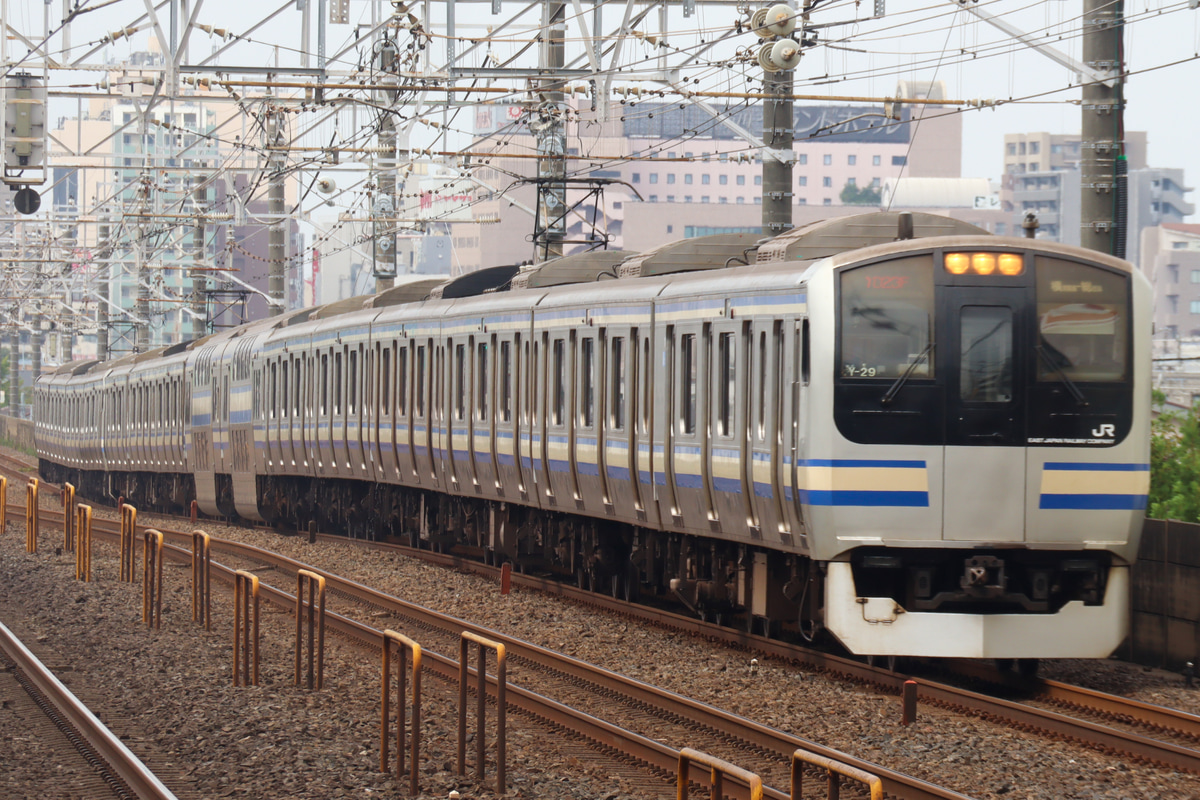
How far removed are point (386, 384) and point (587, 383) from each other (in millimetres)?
6826

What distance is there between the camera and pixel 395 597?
17.3 m

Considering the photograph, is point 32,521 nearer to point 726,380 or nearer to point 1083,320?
point 726,380

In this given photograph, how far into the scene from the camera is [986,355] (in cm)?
1124

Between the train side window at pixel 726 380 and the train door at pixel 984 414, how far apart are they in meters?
2.00

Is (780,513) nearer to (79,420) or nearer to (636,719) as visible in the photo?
(636,719)

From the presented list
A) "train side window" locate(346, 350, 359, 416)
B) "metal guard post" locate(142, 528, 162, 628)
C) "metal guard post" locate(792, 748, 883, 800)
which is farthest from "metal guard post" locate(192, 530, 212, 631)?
"metal guard post" locate(792, 748, 883, 800)

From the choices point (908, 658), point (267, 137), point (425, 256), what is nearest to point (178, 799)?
point (908, 658)

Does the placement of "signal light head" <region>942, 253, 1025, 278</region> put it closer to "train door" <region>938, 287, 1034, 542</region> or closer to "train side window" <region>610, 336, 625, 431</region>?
"train door" <region>938, 287, 1034, 542</region>

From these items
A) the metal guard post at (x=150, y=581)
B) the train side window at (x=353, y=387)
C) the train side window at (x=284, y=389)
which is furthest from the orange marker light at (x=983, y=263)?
the train side window at (x=284, y=389)

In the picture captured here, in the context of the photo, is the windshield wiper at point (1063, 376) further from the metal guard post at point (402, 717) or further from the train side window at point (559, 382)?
the train side window at point (559, 382)

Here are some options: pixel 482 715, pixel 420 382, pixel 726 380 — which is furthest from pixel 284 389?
pixel 482 715

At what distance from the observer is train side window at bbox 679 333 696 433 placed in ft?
44.4

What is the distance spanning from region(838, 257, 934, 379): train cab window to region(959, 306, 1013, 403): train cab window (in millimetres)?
236

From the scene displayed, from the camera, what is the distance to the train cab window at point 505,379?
17.8 metres
